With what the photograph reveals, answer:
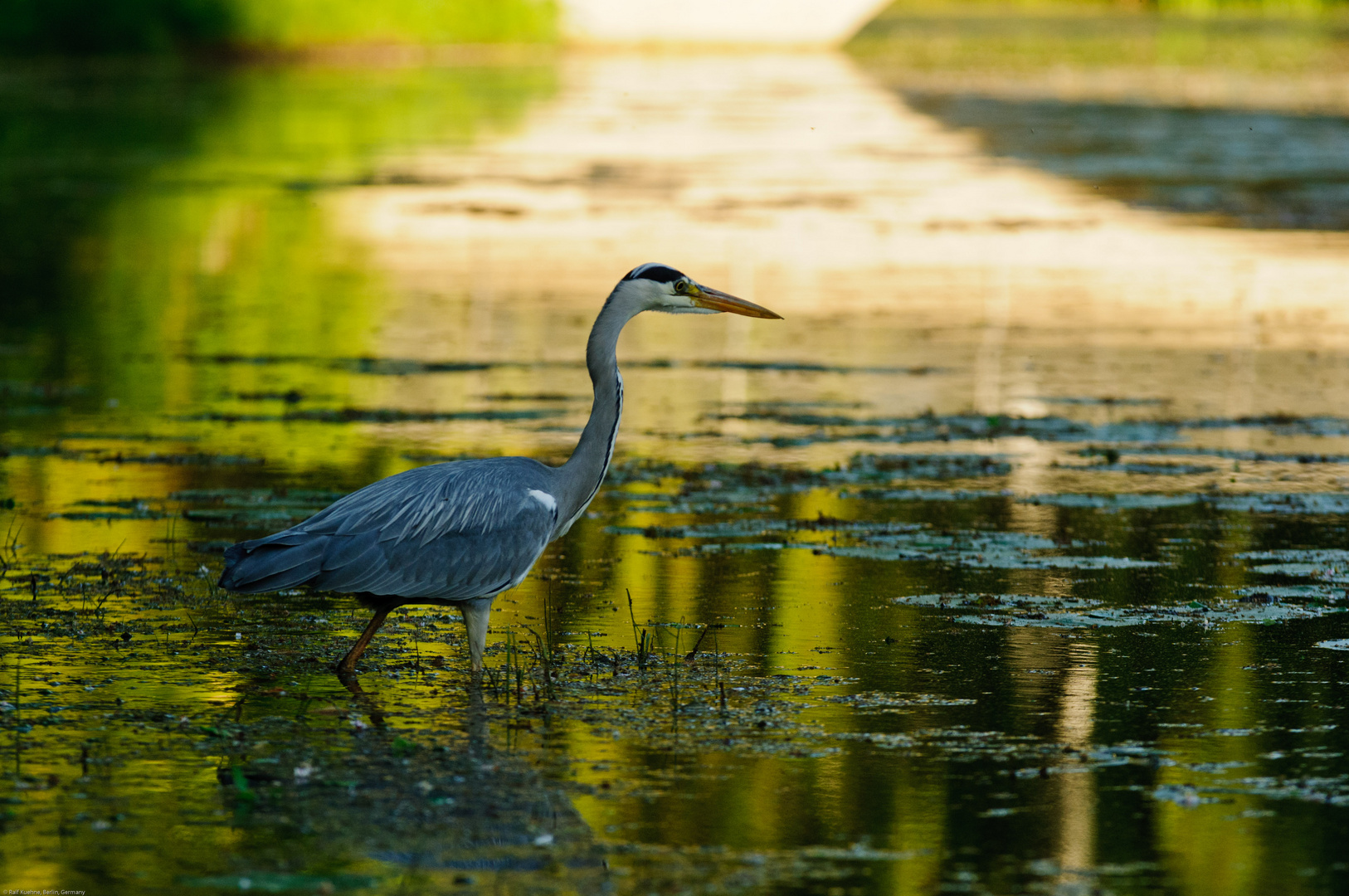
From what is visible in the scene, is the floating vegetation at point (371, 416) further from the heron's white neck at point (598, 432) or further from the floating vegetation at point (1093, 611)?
the heron's white neck at point (598, 432)

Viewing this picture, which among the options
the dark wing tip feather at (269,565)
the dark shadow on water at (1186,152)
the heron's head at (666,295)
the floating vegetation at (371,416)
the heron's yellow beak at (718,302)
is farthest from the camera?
the dark shadow on water at (1186,152)

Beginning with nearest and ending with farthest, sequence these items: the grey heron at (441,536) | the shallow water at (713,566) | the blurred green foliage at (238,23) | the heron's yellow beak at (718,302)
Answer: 1. the shallow water at (713,566)
2. the grey heron at (441,536)
3. the heron's yellow beak at (718,302)
4. the blurred green foliage at (238,23)

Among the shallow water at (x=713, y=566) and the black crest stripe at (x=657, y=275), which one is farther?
the black crest stripe at (x=657, y=275)

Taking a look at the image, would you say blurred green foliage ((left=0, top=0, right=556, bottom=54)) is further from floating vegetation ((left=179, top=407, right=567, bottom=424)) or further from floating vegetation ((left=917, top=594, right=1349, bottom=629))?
floating vegetation ((left=917, top=594, right=1349, bottom=629))

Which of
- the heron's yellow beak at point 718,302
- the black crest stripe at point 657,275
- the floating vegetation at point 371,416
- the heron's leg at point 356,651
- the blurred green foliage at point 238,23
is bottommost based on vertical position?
the heron's leg at point 356,651

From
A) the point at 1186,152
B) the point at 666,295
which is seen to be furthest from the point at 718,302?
the point at 1186,152

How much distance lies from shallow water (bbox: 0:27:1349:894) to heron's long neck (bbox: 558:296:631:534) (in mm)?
667

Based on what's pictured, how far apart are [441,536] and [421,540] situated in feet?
0.29

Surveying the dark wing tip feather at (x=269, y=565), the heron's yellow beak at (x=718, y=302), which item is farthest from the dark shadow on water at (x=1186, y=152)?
the dark wing tip feather at (x=269, y=565)

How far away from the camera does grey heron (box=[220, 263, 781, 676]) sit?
8.50 metres

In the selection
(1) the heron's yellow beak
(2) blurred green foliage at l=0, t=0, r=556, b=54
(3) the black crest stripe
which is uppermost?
(2) blurred green foliage at l=0, t=0, r=556, b=54

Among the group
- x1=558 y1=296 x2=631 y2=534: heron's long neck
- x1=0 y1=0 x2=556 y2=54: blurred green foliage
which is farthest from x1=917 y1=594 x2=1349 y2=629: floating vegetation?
x1=0 y1=0 x2=556 y2=54: blurred green foliage

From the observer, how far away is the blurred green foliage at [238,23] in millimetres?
61406

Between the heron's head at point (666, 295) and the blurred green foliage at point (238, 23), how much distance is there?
55.3 metres
